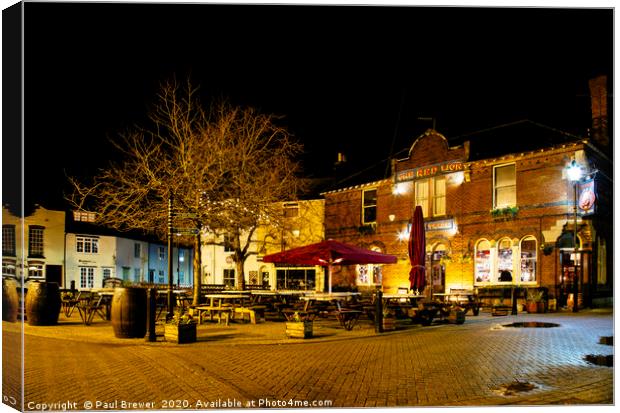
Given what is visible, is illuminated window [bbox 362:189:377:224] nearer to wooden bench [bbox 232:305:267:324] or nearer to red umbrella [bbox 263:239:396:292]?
red umbrella [bbox 263:239:396:292]

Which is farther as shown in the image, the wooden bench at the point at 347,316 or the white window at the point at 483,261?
the white window at the point at 483,261

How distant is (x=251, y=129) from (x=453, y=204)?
9189mm

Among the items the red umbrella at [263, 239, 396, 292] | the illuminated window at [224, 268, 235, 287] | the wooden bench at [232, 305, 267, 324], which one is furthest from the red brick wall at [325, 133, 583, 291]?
the wooden bench at [232, 305, 267, 324]

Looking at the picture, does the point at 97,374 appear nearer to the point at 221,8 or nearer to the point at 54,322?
the point at 221,8

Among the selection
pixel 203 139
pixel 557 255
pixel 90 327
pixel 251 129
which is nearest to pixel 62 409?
pixel 90 327

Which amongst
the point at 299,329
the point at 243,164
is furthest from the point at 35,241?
Result: the point at 243,164

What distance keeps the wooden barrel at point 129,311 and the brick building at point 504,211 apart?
34.9 ft

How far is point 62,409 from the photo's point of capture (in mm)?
7113

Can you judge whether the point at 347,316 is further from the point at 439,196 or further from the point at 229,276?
the point at 229,276

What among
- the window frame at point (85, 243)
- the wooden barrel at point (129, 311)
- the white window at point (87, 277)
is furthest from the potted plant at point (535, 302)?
the white window at point (87, 277)

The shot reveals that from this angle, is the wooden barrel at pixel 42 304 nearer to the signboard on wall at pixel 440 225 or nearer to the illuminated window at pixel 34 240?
the illuminated window at pixel 34 240

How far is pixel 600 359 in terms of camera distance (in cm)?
957

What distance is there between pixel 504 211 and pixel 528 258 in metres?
1.94

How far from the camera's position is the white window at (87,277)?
24428 mm
